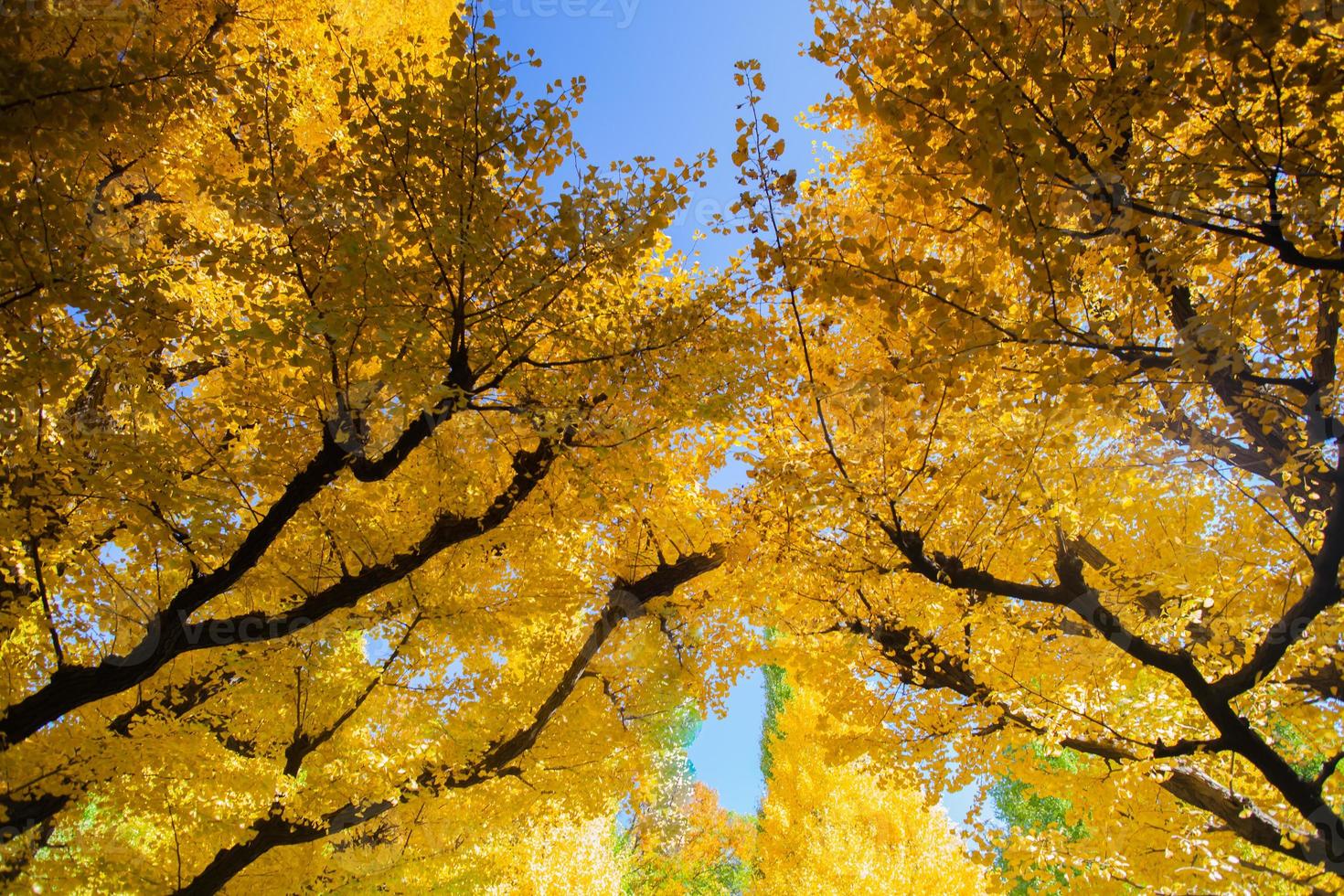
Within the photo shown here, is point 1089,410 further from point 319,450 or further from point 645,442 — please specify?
point 319,450

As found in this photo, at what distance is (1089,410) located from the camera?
3328 mm

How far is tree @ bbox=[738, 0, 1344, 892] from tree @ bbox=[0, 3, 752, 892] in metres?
1.26

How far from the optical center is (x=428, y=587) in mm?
5570

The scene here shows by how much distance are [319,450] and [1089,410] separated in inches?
198

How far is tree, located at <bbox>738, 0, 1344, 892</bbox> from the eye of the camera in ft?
7.86

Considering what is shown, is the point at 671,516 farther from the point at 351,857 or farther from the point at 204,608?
the point at 351,857

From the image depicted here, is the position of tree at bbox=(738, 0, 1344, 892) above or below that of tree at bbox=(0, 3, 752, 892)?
below

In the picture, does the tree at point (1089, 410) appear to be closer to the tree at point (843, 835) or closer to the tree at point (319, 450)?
the tree at point (319, 450)

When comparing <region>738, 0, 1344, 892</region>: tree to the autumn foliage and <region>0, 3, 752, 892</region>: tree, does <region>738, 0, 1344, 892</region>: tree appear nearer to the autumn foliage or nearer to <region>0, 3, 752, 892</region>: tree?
the autumn foliage

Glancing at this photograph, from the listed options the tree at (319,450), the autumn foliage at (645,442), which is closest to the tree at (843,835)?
the autumn foliage at (645,442)

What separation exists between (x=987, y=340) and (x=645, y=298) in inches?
99.0

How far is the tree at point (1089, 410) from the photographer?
2395 mm

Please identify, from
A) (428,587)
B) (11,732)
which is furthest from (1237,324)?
(11,732)

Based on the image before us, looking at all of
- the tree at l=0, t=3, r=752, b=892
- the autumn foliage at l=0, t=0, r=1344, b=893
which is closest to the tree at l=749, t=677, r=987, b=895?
the autumn foliage at l=0, t=0, r=1344, b=893
